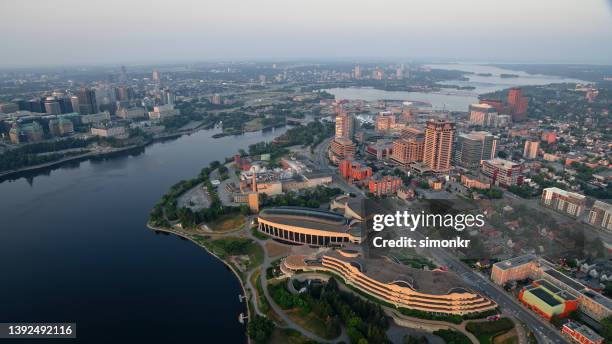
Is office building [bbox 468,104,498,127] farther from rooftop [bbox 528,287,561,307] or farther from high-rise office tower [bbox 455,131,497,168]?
rooftop [bbox 528,287,561,307]

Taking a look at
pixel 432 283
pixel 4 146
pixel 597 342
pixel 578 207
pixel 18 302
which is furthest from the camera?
pixel 4 146

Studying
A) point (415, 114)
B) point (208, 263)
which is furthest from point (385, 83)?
point (208, 263)

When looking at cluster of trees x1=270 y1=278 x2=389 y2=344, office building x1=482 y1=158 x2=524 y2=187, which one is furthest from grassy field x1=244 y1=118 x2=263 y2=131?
cluster of trees x1=270 y1=278 x2=389 y2=344

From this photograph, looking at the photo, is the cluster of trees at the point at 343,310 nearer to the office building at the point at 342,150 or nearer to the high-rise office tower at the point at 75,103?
the office building at the point at 342,150

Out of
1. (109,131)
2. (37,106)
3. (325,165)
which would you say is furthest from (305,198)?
(37,106)

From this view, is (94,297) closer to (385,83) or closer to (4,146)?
(4,146)

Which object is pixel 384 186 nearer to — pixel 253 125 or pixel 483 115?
pixel 483 115

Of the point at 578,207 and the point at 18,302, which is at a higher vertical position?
the point at 578,207
